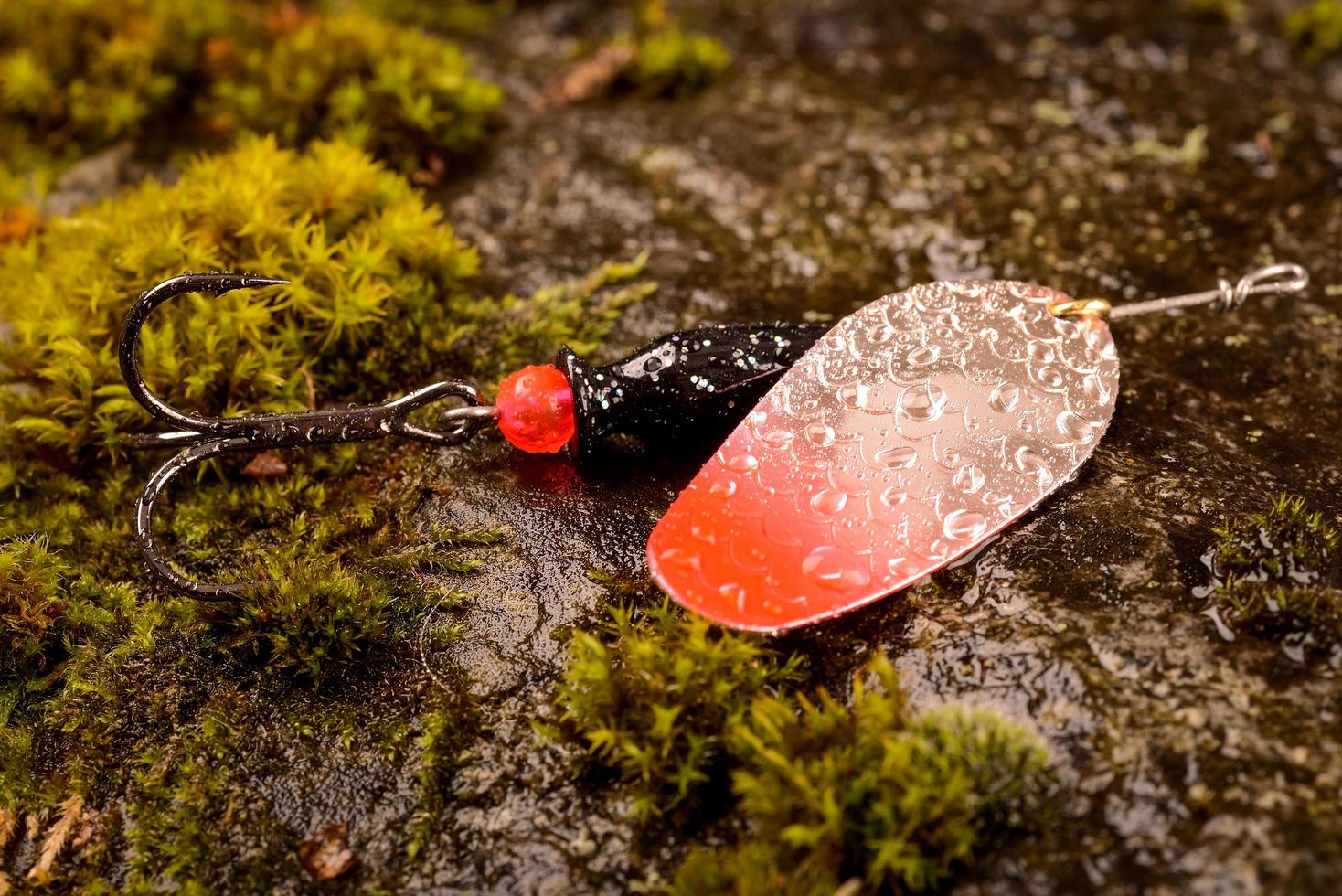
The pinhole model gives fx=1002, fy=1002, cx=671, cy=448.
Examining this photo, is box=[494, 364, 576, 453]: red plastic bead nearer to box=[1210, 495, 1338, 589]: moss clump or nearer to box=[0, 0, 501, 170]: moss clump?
box=[0, 0, 501, 170]: moss clump

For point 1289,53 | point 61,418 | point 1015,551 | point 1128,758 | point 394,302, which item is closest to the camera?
point 1128,758

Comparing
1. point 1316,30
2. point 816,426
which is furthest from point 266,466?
point 1316,30

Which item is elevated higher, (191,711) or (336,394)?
(336,394)

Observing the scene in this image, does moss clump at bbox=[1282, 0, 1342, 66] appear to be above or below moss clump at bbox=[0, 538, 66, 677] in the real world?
above

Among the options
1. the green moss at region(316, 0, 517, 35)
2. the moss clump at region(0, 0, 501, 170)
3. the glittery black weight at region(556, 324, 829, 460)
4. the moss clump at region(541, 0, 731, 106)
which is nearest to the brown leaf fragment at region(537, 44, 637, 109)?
the moss clump at region(541, 0, 731, 106)

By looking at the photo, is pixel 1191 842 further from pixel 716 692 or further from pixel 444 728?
pixel 444 728

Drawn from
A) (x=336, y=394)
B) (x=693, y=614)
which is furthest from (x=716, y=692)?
(x=336, y=394)

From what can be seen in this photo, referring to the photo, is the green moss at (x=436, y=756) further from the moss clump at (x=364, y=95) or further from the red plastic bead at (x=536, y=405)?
the moss clump at (x=364, y=95)
